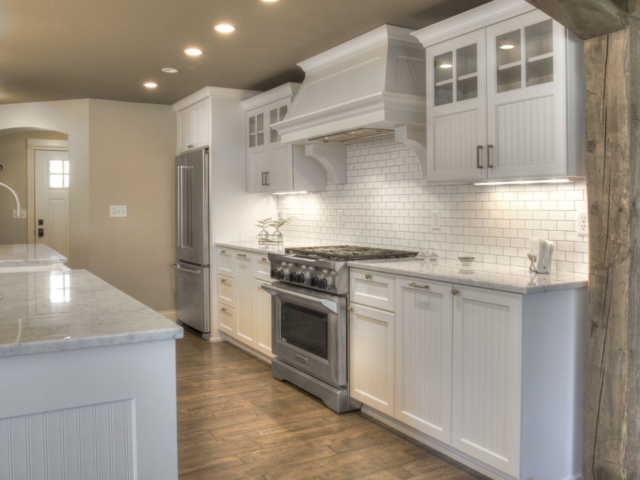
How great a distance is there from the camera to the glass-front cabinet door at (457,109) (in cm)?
296

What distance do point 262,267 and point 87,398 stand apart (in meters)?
3.11

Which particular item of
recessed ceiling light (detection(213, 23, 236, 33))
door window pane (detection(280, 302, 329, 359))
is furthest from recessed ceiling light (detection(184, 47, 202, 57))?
door window pane (detection(280, 302, 329, 359))

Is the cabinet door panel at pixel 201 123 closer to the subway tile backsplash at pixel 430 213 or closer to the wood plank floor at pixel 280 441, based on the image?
the subway tile backsplash at pixel 430 213

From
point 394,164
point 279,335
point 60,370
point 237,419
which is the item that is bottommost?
point 237,419

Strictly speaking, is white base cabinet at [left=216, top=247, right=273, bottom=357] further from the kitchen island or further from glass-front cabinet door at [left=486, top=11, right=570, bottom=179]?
the kitchen island

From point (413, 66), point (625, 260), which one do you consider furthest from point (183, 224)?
point (625, 260)

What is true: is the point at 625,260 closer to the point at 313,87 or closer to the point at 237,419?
the point at 237,419

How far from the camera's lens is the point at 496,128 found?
288 centimetres

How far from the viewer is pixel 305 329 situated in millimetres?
3850

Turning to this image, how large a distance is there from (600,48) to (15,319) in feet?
7.50

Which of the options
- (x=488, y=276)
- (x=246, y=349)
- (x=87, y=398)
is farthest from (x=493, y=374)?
(x=246, y=349)

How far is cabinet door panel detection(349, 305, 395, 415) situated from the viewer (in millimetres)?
3184

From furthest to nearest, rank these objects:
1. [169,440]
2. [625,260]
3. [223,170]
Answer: [223,170] < [625,260] < [169,440]

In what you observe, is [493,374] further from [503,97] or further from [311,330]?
[311,330]
